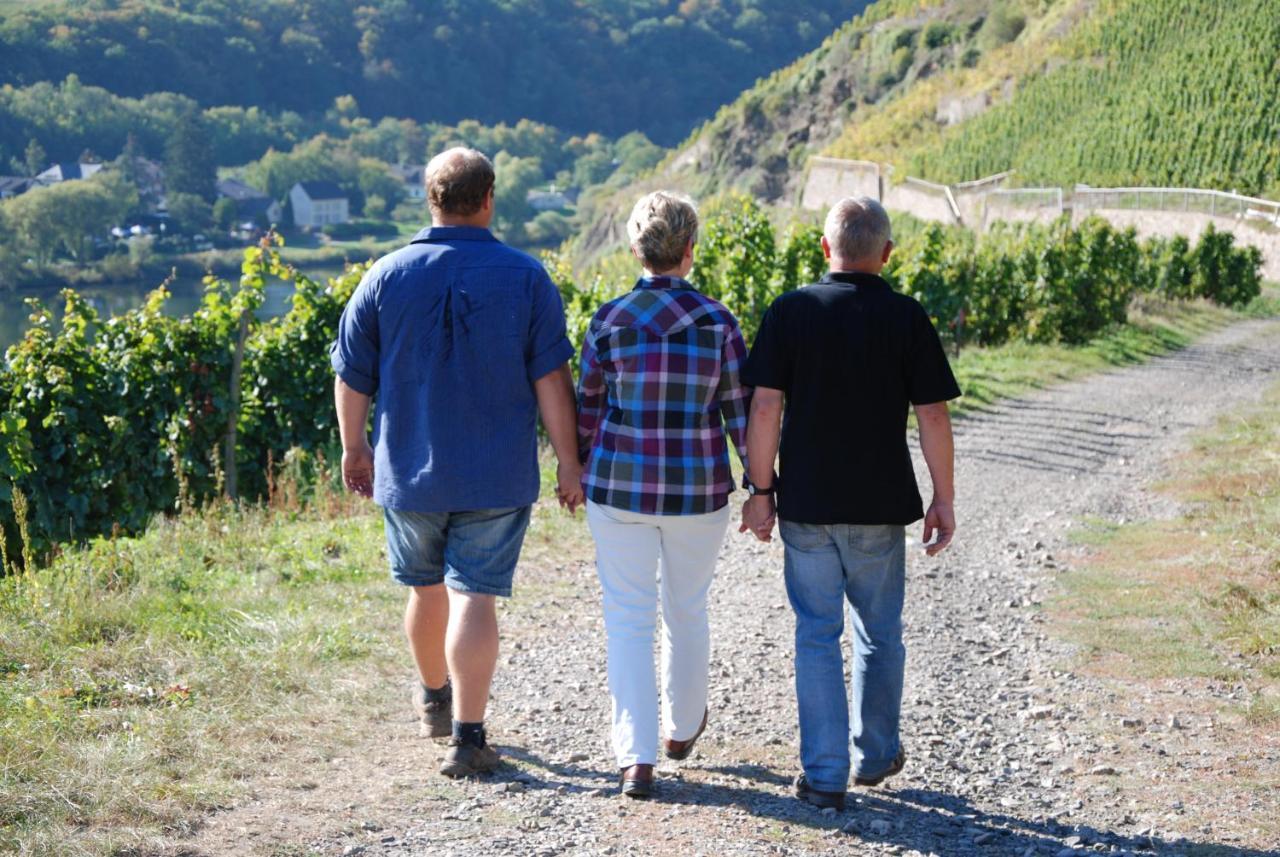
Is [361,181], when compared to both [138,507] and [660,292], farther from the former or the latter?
[660,292]

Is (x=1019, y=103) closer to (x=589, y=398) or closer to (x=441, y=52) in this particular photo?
(x=589, y=398)

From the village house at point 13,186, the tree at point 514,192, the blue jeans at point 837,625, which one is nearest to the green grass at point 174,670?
the blue jeans at point 837,625

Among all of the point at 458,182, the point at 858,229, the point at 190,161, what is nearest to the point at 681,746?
the point at 858,229

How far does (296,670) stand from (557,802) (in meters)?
1.37

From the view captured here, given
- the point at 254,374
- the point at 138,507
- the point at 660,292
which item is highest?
the point at 660,292

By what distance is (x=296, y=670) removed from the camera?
15.1 ft

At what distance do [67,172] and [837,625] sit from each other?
6313 centimetres

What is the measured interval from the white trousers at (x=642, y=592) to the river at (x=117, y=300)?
6.55 m

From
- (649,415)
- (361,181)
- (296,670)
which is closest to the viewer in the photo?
(649,415)

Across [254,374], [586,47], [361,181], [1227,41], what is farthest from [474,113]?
[254,374]

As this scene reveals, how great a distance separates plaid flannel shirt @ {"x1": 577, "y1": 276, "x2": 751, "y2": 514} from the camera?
3477 millimetres

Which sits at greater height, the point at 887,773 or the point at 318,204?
the point at 318,204

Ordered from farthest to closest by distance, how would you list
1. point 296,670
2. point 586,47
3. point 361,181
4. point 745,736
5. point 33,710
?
point 586,47
point 361,181
point 296,670
point 745,736
point 33,710

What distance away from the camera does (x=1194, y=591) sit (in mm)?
5895
